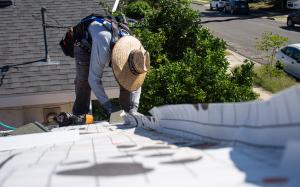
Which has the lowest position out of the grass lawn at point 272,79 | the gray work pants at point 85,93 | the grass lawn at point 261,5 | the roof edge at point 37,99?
the grass lawn at point 272,79

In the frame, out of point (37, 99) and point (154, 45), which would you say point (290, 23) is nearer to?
point (154, 45)

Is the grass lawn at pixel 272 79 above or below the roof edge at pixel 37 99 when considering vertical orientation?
below

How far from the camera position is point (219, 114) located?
269 centimetres

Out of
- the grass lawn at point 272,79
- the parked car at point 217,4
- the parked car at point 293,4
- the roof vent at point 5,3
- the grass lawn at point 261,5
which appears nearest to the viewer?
the roof vent at point 5,3

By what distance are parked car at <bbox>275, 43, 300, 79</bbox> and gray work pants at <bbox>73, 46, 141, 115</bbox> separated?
43.1 feet

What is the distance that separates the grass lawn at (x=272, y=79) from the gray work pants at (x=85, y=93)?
11.2 metres

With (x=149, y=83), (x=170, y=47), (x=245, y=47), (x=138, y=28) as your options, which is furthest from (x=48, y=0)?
(x=245, y=47)

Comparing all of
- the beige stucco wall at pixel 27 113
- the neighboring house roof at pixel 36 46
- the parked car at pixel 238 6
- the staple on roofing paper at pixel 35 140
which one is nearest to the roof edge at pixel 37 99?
the neighboring house roof at pixel 36 46

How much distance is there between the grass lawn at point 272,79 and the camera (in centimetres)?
1709

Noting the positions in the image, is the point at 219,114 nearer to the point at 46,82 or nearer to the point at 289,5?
the point at 46,82

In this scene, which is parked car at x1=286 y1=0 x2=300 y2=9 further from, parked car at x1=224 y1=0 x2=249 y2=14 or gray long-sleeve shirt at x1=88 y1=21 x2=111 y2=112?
gray long-sleeve shirt at x1=88 y1=21 x2=111 y2=112

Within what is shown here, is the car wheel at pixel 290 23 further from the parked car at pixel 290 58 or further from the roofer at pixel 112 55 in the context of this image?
the roofer at pixel 112 55

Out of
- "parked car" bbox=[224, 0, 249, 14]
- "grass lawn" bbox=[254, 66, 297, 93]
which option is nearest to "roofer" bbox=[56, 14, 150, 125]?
"grass lawn" bbox=[254, 66, 297, 93]

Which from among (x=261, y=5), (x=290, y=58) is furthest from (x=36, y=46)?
(x=261, y=5)
